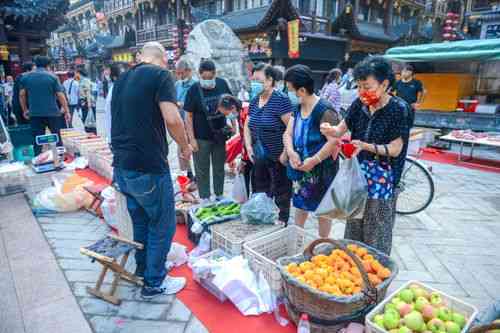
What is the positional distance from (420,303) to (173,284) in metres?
1.81

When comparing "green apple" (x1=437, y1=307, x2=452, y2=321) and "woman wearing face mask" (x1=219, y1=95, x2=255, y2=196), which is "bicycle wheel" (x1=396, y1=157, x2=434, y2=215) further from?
"green apple" (x1=437, y1=307, x2=452, y2=321)

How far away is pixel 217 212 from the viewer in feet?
11.1

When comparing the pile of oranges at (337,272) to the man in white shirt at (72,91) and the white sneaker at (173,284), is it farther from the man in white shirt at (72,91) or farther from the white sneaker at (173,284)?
the man in white shirt at (72,91)

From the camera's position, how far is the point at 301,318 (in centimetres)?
214

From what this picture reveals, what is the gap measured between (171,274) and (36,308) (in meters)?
1.03

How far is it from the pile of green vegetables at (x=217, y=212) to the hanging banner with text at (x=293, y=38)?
1163 cm

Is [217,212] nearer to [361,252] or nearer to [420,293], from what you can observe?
[361,252]

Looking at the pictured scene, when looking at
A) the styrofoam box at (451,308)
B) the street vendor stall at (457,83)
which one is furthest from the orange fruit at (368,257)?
the street vendor stall at (457,83)

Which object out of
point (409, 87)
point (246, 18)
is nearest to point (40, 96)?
point (409, 87)

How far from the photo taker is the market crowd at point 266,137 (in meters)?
2.25

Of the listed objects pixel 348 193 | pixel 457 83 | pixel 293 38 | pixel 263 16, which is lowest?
pixel 348 193

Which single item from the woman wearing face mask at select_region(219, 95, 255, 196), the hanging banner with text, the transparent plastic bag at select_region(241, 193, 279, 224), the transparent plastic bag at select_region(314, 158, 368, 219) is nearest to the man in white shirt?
the woman wearing face mask at select_region(219, 95, 255, 196)

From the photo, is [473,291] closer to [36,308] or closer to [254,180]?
[254,180]

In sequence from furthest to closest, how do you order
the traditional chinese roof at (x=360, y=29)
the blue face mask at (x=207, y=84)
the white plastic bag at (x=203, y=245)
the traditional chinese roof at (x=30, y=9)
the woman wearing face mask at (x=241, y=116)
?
the traditional chinese roof at (x=360, y=29) < the traditional chinese roof at (x=30, y=9) < the blue face mask at (x=207, y=84) < the woman wearing face mask at (x=241, y=116) < the white plastic bag at (x=203, y=245)
